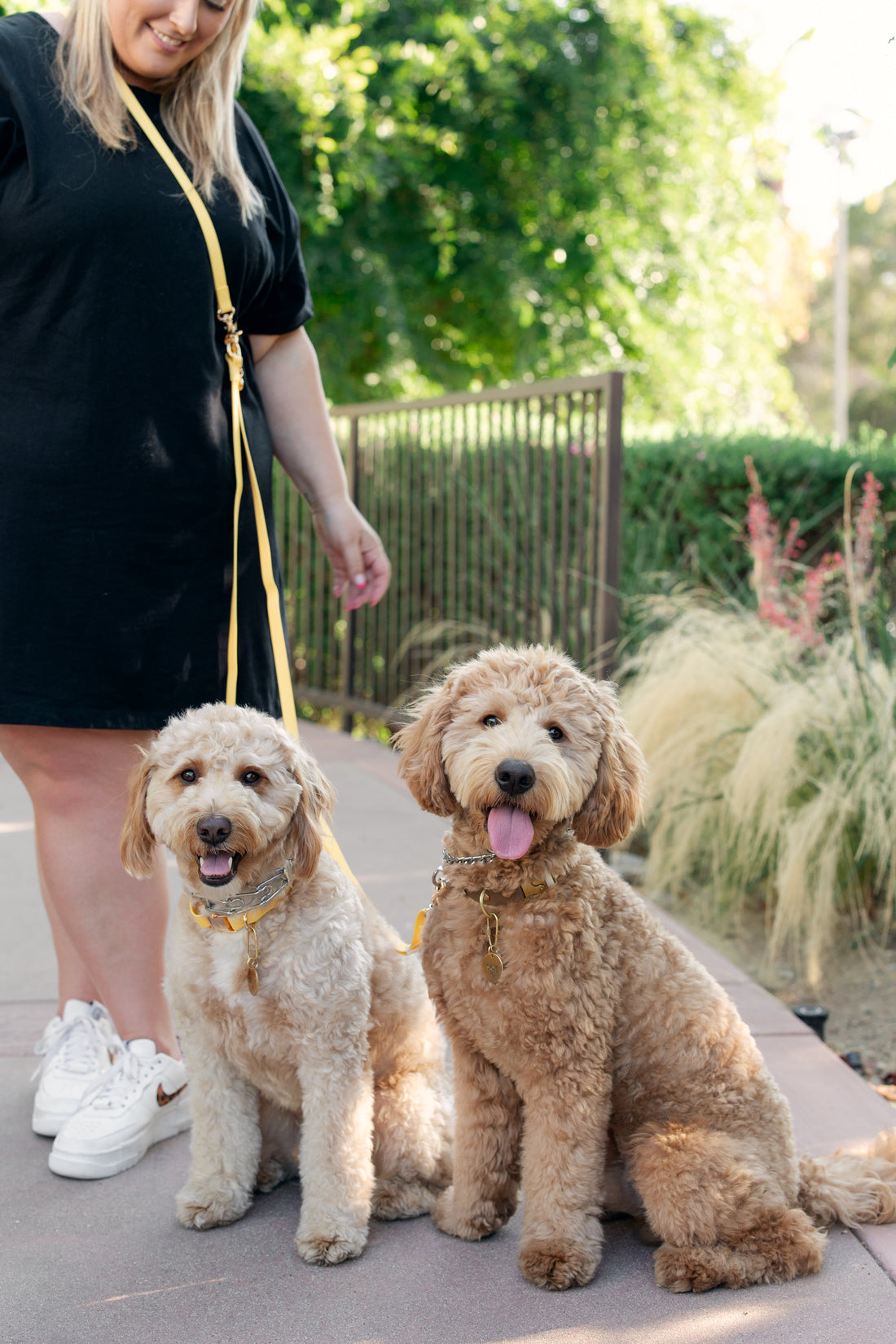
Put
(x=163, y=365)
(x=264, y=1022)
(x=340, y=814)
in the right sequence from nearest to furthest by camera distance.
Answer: (x=264, y=1022) < (x=163, y=365) < (x=340, y=814)

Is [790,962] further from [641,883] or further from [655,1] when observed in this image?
[655,1]

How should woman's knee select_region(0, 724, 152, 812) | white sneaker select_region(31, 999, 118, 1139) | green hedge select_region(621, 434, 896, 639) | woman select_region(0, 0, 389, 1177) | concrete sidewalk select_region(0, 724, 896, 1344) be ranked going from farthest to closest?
green hedge select_region(621, 434, 896, 639) → white sneaker select_region(31, 999, 118, 1139) → woman's knee select_region(0, 724, 152, 812) → woman select_region(0, 0, 389, 1177) → concrete sidewalk select_region(0, 724, 896, 1344)

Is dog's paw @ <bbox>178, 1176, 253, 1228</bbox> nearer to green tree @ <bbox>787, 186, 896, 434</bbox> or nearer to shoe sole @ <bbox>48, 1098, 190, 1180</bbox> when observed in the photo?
shoe sole @ <bbox>48, 1098, 190, 1180</bbox>

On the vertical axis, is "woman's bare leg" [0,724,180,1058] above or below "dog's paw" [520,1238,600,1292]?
above

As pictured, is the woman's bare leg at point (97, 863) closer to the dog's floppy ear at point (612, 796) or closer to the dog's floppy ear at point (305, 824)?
the dog's floppy ear at point (305, 824)

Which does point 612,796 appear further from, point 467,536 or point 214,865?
point 467,536

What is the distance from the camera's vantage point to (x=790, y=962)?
14.3ft

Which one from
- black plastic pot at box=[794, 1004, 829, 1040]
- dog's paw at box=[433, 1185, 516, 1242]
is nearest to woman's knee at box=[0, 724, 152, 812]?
dog's paw at box=[433, 1185, 516, 1242]

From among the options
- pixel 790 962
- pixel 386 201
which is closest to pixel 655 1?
pixel 386 201

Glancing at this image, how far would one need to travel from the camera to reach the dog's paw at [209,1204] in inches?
91.5

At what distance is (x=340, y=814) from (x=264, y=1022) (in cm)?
322

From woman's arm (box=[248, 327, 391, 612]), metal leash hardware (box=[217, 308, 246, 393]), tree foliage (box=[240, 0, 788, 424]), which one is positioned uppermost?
tree foliage (box=[240, 0, 788, 424])

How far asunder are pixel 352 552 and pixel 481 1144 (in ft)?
4.62

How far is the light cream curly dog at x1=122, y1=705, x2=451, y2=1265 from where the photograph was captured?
221cm
